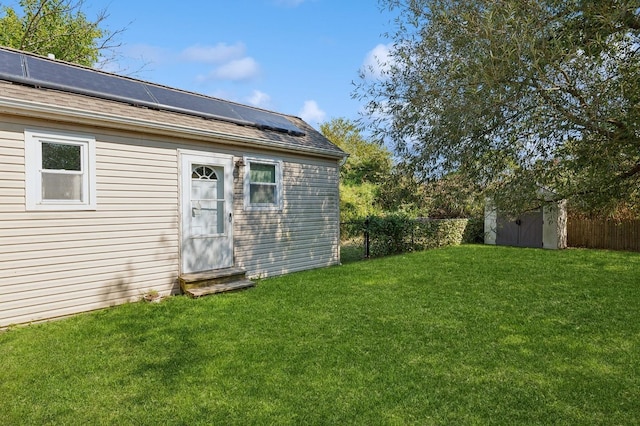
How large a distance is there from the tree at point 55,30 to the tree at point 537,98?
1661 cm

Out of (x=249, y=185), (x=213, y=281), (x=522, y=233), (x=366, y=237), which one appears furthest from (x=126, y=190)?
(x=522, y=233)

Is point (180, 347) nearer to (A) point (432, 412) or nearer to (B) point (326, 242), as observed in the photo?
(A) point (432, 412)

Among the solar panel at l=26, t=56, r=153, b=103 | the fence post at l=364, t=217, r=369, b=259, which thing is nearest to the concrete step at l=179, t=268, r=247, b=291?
the solar panel at l=26, t=56, r=153, b=103

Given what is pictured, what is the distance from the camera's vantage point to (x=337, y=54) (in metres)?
Answer: 7.41

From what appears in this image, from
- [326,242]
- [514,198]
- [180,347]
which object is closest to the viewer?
[514,198]

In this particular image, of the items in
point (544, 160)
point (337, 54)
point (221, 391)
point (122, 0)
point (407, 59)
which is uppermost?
point (122, 0)

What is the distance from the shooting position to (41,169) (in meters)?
4.87

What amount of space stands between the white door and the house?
20 millimetres

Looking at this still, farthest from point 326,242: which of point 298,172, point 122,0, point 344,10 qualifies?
point 122,0

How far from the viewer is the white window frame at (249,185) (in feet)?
24.1

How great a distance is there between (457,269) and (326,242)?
10.6 feet

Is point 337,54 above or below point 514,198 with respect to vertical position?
above

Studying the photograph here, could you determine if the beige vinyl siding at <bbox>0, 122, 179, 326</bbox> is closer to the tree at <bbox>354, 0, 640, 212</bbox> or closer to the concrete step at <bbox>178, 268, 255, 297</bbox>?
the concrete step at <bbox>178, 268, 255, 297</bbox>

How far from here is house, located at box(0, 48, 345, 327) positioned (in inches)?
187
